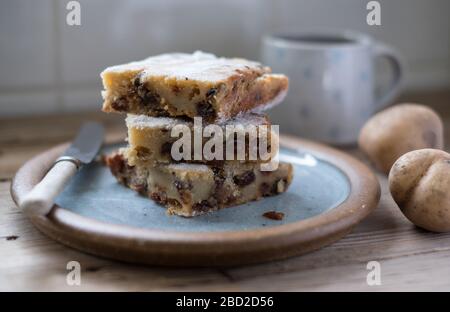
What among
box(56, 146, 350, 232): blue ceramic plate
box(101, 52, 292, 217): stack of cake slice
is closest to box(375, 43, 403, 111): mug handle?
box(56, 146, 350, 232): blue ceramic plate

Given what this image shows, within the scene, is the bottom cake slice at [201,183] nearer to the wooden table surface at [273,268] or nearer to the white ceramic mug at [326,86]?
the wooden table surface at [273,268]

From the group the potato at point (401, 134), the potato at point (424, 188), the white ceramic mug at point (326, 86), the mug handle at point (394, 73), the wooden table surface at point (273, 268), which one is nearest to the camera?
the wooden table surface at point (273, 268)

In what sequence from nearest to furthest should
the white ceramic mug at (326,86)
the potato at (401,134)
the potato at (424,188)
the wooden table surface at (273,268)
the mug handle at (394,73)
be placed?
the wooden table surface at (273,268), the potato at (424,188), the potato at (401,134), the white ceramic mug at (326,86), the mug handle at (394,73)

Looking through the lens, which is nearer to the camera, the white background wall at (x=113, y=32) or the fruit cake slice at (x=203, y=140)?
the fruit cake slice at (x=203, y=140)

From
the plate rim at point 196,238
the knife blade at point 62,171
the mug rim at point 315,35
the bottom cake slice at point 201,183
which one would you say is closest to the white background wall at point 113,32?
the mug rim at point 315,35

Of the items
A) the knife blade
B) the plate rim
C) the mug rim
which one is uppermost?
the mug rim

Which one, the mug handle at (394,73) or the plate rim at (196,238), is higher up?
the mug handle at (394,73)

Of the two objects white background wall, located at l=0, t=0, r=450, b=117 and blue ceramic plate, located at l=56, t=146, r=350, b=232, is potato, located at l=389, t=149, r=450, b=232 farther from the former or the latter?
white background wall, located at l=0, t=0, r=450, b=117
